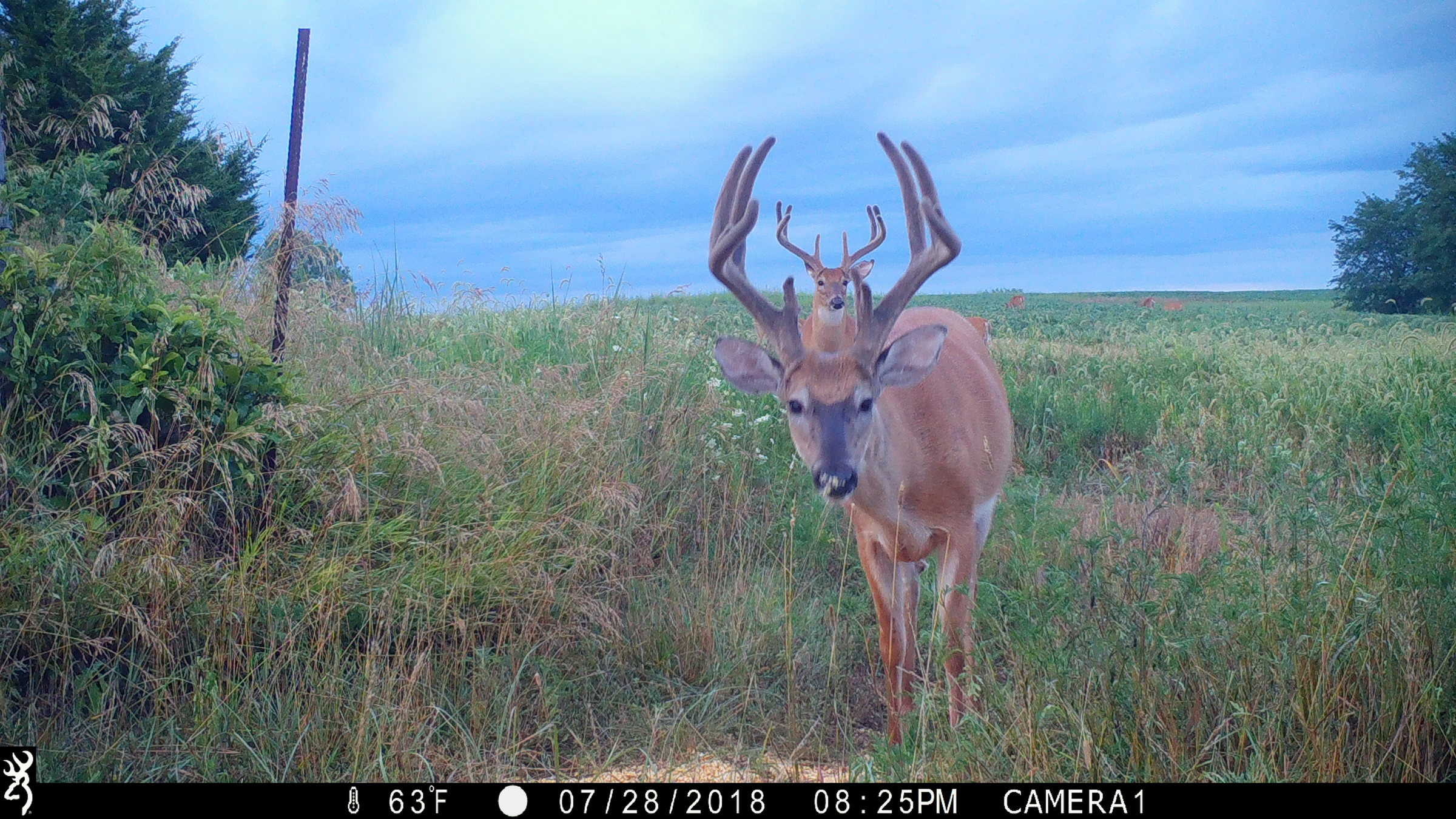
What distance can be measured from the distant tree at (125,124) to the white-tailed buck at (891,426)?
322cm

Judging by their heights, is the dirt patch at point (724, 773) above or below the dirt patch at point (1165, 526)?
below

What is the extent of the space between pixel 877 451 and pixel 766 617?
1099 millimetres

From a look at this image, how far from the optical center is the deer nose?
3527mm

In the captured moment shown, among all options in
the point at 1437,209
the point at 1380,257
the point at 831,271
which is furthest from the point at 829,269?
the point at 1380,257

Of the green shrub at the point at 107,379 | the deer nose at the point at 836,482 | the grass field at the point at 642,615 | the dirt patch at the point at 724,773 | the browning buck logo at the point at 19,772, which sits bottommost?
the dirt patch at the point at 724,773

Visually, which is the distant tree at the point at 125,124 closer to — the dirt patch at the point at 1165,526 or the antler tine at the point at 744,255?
the antler tine at the point at 744,255

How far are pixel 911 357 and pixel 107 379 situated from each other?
11.0 ft

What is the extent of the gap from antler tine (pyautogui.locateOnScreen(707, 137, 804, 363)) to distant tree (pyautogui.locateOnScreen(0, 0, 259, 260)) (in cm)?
294

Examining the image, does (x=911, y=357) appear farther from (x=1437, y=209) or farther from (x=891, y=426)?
(x=1437, y=209)

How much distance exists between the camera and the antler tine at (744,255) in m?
3.99
